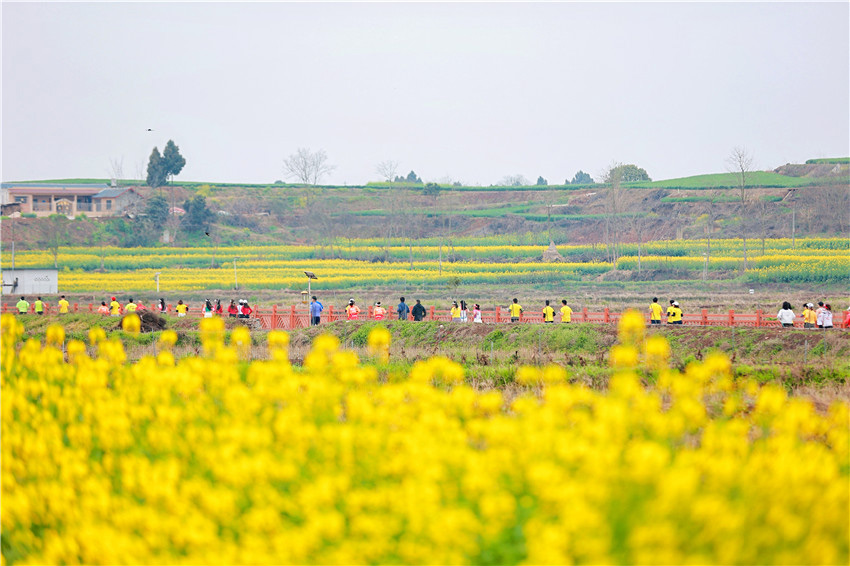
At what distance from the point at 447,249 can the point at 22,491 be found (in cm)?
A: 5945

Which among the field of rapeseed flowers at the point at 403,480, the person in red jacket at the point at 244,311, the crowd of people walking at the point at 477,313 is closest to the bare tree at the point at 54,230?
the crowd of people walking at the point at 477,313

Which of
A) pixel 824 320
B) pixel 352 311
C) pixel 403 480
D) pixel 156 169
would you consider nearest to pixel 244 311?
pixel 352 311

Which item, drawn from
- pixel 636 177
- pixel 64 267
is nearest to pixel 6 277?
pixel 64 267

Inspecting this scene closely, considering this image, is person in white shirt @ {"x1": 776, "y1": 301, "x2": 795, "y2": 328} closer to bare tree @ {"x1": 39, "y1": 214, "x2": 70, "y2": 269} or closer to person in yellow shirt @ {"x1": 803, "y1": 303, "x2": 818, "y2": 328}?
person in yellow shirt @ {"x1": 803, "y1": 303, "x2": 818, "y2": 328}

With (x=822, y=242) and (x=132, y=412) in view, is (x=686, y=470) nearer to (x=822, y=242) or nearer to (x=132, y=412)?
(x=132, y=412)

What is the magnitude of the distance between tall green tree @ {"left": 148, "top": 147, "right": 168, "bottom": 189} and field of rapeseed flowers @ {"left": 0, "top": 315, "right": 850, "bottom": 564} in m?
80.7

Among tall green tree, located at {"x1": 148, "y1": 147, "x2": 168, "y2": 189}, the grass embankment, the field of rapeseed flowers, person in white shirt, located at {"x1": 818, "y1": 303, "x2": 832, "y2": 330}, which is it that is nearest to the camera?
the field of rapeseed flowers

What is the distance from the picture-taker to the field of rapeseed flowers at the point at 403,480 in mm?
5477

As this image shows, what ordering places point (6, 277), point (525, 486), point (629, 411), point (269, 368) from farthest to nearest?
point (6, 277)
point (269, 368)
point (629, 411)
point (525, 486)

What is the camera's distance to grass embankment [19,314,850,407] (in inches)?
595

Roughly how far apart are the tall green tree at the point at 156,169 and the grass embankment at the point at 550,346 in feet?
194

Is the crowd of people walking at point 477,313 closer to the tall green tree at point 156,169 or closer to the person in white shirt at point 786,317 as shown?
the person in white shirt at point 786,317

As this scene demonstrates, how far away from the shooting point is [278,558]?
601 centimetres

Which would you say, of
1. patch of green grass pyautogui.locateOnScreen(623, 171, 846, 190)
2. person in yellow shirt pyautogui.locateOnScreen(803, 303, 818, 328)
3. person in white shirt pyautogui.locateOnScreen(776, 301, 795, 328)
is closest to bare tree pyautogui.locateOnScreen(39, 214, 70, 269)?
patch of green grass pyautogui.locateOnScreen(623, 171, 846, 190)
